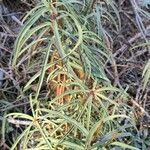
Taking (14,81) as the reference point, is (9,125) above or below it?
below

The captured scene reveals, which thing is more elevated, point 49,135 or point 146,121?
point 49,135

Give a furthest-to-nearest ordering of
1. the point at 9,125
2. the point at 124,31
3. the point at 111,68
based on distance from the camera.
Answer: the point at 124,31 < the point at 111,68 < the point at 9,125

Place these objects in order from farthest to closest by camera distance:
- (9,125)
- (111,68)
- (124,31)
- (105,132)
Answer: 1. (124,31)
2. (111,68)
3. (9,125)
4. (105,132)

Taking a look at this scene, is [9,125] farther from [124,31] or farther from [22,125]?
[124,31]

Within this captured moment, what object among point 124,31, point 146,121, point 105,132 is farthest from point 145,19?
point 105,132

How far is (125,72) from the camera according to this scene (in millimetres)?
1871

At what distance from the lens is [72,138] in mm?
1410

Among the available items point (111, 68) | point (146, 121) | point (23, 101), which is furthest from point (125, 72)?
point (23, 101)

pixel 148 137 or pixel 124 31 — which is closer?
pixel 148 137

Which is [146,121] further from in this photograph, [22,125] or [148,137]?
[22,125]

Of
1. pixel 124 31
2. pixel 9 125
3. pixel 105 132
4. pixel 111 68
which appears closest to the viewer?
pixel 105 132

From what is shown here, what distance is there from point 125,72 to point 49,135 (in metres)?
0.54

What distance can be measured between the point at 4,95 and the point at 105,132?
1.69 feet

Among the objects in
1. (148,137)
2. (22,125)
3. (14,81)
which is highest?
(14,81)
